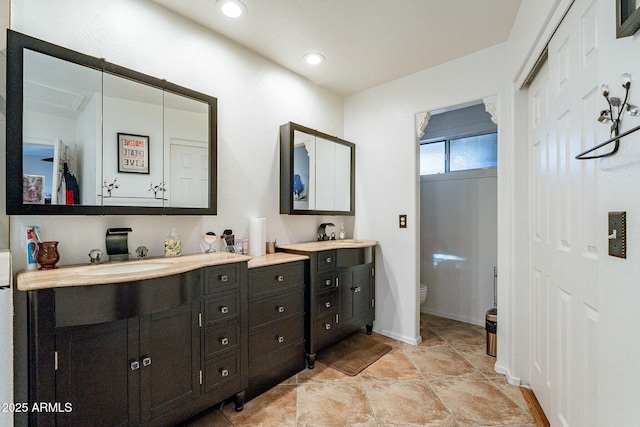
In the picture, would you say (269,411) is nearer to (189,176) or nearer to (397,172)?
(189,176)

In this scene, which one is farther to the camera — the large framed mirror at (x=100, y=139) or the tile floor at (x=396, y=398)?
the tile floor at (x=396, y=398)

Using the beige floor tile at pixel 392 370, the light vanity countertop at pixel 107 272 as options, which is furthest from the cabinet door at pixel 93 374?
the beige floor tile at pixel 392 370

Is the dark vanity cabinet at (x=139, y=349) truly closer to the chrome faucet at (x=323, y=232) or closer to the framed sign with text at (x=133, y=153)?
the framed sign with text at (x=133, y=153)

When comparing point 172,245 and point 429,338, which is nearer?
point 172,245

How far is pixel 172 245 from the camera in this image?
187 centimetres

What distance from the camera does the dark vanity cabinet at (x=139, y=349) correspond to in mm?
1149

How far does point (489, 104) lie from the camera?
2395mm

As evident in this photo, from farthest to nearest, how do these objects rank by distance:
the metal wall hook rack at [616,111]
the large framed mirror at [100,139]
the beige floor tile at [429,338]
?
the beige floor tile at [429,338]
the large framed mirror at [100,139]
the metal wall hook rack at [616,111]

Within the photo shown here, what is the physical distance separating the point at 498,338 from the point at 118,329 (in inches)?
104

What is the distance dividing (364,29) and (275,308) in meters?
2.22

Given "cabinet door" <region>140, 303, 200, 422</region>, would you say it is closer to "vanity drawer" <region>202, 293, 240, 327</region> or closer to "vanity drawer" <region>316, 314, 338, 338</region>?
"vanity drawer" <region>202, 293, 240, 327</region>

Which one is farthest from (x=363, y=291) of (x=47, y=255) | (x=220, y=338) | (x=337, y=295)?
(x=47, y=255)

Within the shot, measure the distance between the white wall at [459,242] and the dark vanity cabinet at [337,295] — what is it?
1.11 m

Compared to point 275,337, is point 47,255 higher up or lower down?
higher up
